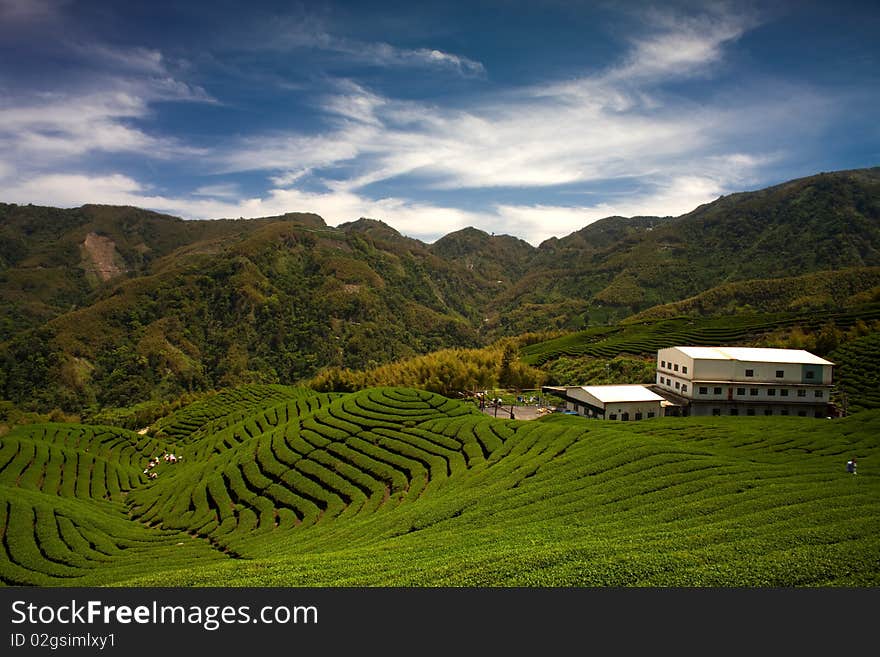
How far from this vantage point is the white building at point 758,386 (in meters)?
47.9

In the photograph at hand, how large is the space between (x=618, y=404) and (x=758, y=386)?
15391 mm

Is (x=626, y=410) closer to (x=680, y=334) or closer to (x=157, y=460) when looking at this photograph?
(x=157, y=460)

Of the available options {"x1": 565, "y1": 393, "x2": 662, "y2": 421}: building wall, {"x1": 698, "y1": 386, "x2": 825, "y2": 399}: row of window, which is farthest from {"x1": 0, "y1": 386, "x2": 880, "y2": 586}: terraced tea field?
{"x1": 698, "y1": 386, "x2": 825, "y2": 399}: row of window

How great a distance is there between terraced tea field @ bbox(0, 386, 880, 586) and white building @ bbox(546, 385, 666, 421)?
8432 millimetres

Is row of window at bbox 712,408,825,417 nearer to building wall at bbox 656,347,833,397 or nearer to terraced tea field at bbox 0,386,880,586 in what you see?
building wall at bbox 656,347,833,397

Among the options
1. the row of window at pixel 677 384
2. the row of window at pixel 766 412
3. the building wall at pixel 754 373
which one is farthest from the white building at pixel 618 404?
the row of window at pixel 766 412

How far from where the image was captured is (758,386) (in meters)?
48.2

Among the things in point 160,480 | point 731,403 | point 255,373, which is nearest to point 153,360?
point 255,373

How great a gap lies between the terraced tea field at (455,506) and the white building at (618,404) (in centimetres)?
843

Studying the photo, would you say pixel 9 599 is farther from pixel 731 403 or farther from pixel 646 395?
pixel 731 403

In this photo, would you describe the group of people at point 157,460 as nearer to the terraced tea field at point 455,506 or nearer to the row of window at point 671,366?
the terraced tea field at point 455,506

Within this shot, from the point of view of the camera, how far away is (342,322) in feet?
588

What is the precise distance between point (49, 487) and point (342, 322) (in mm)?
144482

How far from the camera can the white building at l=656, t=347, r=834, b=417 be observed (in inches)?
1885
